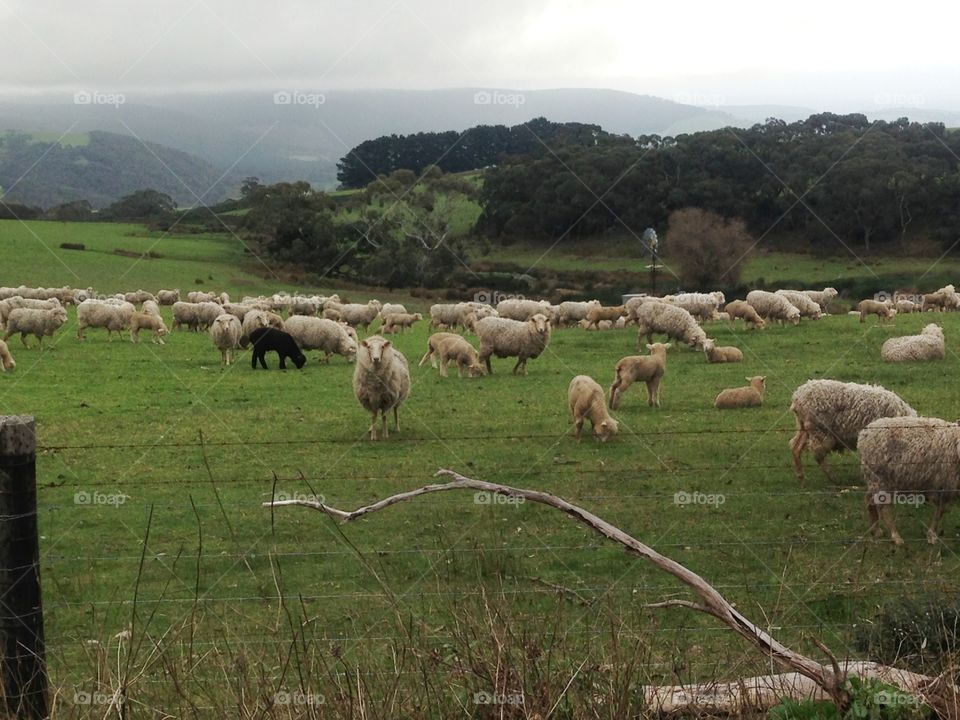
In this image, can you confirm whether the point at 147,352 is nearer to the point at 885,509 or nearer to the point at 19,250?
the point at 885,509

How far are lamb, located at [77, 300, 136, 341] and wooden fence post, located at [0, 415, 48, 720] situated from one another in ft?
88.4

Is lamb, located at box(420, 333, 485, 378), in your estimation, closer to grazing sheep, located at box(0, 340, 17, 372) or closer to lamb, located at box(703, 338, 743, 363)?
lamb, located at box(703, 338, 743, 363)

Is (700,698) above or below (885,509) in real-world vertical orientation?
above

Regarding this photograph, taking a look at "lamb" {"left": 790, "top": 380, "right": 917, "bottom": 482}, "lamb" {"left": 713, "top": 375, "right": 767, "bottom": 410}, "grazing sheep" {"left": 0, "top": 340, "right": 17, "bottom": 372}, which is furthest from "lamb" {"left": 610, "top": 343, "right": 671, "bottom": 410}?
"grazing sheep" {"left": 0, "top": 340, "right": 17, "bottom": 372}

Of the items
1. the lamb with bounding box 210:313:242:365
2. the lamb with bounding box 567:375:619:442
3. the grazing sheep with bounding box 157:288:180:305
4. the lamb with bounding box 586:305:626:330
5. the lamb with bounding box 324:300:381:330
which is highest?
the lamb with bounding box 567:375:619:442

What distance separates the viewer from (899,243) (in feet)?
197

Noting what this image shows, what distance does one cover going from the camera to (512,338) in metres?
22.5

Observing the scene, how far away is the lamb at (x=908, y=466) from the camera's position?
31.4 ft

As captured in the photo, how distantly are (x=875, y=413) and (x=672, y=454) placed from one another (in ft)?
8.86

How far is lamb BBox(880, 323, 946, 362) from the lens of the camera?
2178 cm

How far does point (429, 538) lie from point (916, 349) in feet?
50.2

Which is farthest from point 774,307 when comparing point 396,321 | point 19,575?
point 19,575

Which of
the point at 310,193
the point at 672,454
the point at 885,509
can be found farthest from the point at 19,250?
the point at 885,509

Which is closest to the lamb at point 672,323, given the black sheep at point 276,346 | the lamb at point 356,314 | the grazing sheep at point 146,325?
the black sheep at point 276,346
